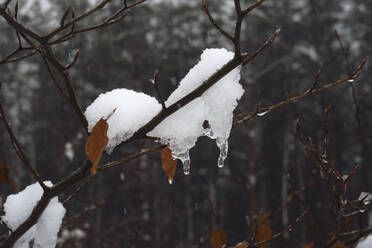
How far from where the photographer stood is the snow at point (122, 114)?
1027 millimetres

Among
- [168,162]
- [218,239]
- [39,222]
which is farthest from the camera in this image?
[218,239]

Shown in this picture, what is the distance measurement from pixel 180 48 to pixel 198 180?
6587 mm

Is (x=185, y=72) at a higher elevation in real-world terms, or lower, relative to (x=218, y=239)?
higher

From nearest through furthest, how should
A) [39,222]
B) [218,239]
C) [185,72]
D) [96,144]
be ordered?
1. [96,144]
2. [39,222]
3. [218,239]
4. [185,72]

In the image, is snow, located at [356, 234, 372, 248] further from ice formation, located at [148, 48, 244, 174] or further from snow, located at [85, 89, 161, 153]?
snow, located at [85, 89, 161, 153]

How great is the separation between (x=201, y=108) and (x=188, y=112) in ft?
0.14

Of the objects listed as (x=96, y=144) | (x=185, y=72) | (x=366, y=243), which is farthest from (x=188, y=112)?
(x=185, y=72)

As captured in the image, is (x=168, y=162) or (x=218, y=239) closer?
(x=168, y=162)

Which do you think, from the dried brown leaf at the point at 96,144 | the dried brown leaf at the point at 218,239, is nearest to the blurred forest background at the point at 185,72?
the dried brown leaf at the point at 218,239

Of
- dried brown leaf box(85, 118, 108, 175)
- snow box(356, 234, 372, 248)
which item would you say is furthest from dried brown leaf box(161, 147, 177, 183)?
snow box(356, 234, 372, 248)

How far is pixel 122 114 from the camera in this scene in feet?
3.56

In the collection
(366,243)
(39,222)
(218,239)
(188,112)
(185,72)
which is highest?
(185,72)

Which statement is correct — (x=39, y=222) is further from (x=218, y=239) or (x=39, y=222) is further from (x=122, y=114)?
(x=218, y=239)

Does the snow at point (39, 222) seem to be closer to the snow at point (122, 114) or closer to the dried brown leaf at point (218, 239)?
the snow at point (122, 114)
